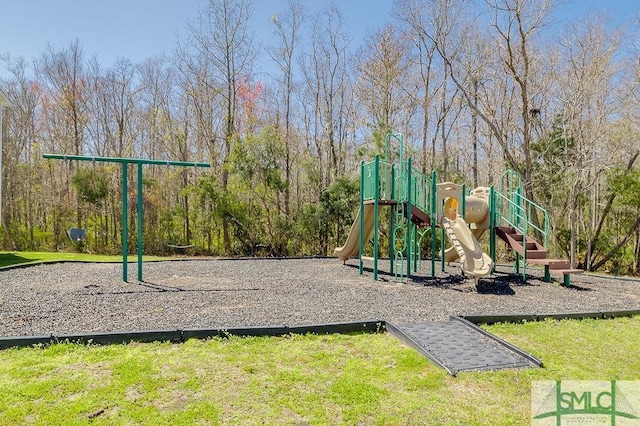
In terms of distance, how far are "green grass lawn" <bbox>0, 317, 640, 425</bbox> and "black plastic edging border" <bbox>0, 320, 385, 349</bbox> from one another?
131 millimetres

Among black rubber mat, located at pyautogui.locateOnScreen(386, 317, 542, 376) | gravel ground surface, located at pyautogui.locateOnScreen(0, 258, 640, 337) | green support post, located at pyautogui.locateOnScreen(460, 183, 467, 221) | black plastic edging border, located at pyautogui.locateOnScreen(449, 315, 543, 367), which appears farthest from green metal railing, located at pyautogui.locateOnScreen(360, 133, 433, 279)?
black rubber mat, located at pyautogui.locateOnScreen(386, 317, 542, 376)

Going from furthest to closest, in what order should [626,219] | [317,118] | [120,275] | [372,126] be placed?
1. [317,118]
2. [372,126]
3. [626,219]
4. [120,275]

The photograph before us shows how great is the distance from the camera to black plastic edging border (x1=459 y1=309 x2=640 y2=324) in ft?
16.2

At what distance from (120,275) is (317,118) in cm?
1190

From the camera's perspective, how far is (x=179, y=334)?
13.5 feet

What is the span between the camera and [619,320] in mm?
5336

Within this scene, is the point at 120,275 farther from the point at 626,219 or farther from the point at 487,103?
the point at 626,219

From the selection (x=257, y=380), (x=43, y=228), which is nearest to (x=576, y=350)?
(x=257, y=380)

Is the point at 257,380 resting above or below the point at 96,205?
below

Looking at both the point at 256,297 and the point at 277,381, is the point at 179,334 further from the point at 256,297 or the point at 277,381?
the point at 256,297

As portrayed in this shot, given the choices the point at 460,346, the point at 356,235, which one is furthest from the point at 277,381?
the point at 356,235

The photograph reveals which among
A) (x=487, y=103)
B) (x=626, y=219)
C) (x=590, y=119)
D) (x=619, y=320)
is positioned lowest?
(x=619, y=320)

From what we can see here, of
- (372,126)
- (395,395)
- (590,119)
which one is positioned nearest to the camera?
(395,395)

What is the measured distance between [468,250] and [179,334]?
5.43 metres
